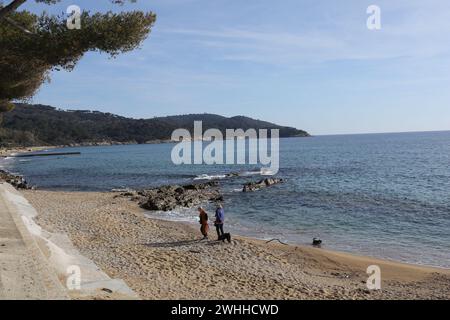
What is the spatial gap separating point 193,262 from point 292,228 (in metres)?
10.5

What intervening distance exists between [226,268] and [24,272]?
752cm

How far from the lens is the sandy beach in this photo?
12.0m

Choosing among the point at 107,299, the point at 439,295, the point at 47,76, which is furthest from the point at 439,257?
the point at 47,76

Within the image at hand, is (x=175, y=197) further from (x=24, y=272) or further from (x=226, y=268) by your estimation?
(x=24, y=272)

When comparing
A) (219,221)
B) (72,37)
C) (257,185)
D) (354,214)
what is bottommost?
(354,214)

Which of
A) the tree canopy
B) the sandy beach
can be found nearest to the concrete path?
the sandy beach

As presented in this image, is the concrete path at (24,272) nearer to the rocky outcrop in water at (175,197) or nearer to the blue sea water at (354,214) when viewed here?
the blue sea water at (354,214)

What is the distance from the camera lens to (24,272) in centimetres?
805

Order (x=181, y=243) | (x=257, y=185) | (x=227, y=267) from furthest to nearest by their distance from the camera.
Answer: (x=257, y=185)
(x=181, y=243)
(x=227, y=267)

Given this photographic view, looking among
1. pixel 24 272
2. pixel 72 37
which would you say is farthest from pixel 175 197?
pixel 24 272

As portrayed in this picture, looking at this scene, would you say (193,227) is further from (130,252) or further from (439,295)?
(439,295)

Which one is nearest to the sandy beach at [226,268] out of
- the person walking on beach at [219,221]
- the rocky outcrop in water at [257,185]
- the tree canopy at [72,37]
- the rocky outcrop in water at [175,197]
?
the person walking on beach at [219,221]
